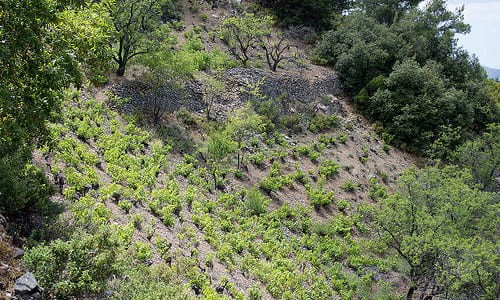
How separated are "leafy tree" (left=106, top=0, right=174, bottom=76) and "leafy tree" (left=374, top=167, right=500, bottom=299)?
1422 cm

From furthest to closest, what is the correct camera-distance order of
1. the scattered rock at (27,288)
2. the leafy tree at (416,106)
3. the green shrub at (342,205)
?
the leafy tree at (416,106), the green shrub at (342,205), the scattered rock at (27,288)

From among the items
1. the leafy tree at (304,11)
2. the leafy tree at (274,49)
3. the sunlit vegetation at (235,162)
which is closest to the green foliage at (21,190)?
the sunlit vegetation at (235,162)

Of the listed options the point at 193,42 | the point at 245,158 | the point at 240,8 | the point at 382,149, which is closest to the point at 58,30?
the point at 245,158

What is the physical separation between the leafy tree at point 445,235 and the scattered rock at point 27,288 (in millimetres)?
12681

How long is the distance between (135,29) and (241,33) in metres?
10.8

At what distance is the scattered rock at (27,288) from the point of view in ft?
20.3

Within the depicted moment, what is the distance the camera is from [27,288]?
6.27 m

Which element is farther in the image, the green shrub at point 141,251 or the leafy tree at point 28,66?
the green shrub at point 141,251

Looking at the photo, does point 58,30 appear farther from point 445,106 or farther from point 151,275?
point 445,106

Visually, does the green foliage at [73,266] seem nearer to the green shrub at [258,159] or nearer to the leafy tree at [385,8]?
the green shrub at [258,159]

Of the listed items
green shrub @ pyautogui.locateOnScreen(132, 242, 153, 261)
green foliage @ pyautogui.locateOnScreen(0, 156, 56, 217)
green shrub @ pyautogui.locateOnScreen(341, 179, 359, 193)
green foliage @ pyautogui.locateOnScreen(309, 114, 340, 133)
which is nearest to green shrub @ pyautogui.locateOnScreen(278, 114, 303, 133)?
green foliage @ pyautogui.locateOnScreen(309, 114, 340, 133)

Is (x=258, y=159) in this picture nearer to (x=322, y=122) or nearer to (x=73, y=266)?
(x=322, y=122)

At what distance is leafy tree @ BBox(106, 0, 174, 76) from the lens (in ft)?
66.4

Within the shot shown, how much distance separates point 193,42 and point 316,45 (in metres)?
12.9
